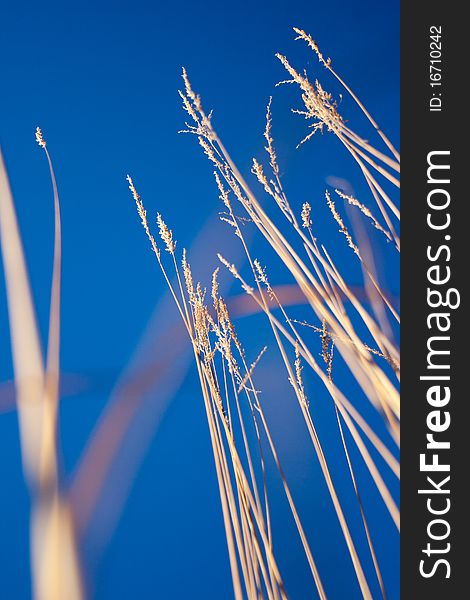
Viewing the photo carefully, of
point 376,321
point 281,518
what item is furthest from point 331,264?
point 281,518

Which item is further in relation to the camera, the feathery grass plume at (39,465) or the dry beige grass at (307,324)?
the dry beige grass at (307,324)

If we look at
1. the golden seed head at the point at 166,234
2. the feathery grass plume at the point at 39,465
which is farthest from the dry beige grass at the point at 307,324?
the feathery grass plume at the point at 39,465

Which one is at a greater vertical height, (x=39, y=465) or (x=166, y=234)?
(x=166, y=234)

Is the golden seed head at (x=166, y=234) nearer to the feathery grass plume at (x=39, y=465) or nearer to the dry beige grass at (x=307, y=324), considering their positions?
the dry beige grass at (x=307, y=324)

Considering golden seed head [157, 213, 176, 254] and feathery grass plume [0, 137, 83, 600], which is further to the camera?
golden seed head [157, 213, 176, 254]

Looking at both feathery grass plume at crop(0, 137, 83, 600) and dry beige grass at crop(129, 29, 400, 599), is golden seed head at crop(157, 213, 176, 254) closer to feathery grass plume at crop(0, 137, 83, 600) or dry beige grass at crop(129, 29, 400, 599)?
dry beige grass at crop(129, 29, 400, 599)

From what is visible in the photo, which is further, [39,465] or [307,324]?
[307,324]

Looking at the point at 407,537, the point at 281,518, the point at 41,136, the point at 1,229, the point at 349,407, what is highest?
the point at 41,136

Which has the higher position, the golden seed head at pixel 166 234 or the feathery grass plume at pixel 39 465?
the golden seed head at pixel 166 234

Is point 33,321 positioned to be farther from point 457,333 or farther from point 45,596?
point 457,333

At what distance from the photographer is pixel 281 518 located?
1.67 meters

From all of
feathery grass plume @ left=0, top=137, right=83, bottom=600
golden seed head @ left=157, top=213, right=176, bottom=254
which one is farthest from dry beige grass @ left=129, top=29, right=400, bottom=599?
feathery grass plume @ left=0, top=137, right=83, bottom=600

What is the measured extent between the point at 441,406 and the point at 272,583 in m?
0.34

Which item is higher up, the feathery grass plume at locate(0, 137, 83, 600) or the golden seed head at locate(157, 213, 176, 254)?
the golden seed head at locate(157, 213, 176, 254)
